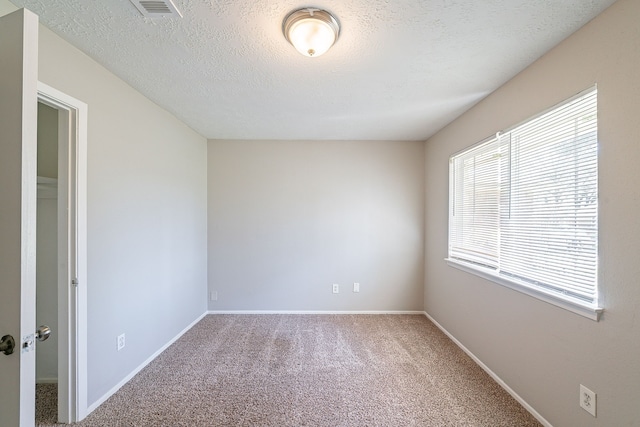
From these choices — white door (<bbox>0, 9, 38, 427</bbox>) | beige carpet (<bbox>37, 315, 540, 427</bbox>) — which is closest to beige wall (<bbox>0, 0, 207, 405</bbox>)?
beige carpet (<bbox>37, 315, 540, 427</bbox>)

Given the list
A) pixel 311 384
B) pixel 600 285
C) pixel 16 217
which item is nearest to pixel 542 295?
pixel 600 285

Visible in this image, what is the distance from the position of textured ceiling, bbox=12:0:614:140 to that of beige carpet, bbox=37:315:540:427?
2433mm

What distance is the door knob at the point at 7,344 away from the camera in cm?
75

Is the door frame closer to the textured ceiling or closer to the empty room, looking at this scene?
the empty room

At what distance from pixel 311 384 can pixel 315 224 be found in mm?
1944

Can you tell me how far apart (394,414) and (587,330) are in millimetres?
1271

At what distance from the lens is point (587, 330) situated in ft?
4.54

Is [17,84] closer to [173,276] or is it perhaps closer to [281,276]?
[173,276]

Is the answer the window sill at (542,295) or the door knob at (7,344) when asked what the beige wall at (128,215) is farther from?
the window sill at (542,295)

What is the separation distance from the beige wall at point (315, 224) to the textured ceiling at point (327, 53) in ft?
3.20

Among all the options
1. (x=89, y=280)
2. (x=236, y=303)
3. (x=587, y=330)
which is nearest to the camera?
(x=587, y=330)

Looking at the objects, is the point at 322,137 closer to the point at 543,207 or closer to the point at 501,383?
the point at 543,207

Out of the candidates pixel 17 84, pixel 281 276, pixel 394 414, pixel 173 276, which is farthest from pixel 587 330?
pixel 173 276

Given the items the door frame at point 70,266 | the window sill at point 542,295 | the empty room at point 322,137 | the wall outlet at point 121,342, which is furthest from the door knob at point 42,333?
the window sill at point 542,295
